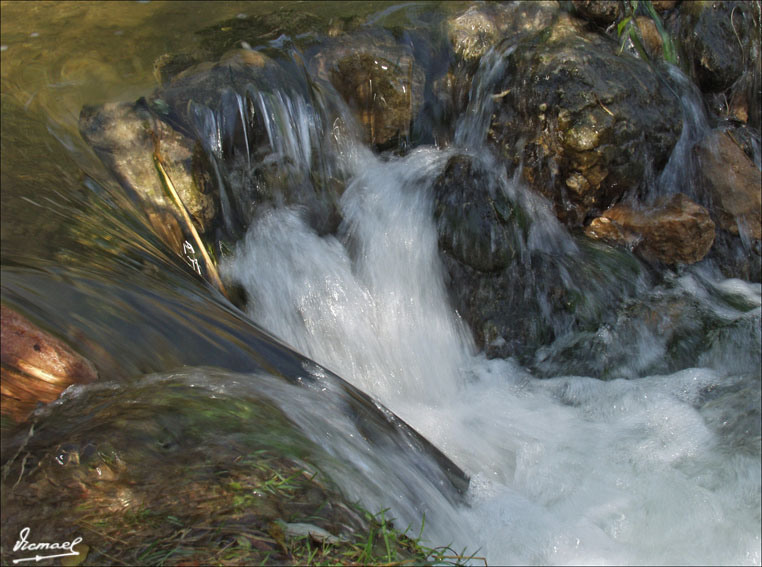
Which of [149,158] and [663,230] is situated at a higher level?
[149,158]

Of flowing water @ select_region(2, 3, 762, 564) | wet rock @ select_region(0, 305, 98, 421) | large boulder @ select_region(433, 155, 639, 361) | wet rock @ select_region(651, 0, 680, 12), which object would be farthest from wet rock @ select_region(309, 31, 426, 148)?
wet rock @ select_region(0, 305, 98, 421)

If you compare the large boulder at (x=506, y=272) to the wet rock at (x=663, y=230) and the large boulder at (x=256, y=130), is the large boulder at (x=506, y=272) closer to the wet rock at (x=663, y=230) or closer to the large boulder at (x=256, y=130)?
the wet rock at (x=663, y=230)

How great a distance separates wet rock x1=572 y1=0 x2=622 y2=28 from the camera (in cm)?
546

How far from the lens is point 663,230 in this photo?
4.75m

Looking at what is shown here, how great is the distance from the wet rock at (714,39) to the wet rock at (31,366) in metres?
5.60

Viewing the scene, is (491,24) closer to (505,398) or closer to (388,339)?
(388,339)

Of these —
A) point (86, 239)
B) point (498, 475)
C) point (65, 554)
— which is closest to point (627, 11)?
point (498, 475)

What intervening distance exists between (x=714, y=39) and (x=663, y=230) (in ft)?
7.28

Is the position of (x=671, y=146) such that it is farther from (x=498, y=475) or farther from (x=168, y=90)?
(x=168, y=90)

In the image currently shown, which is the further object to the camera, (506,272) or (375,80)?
(375,80)

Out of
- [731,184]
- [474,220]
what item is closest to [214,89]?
[474,220]

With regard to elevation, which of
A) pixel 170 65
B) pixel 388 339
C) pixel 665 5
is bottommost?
pixel 388 339

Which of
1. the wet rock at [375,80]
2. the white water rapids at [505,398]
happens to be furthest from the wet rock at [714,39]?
the wet rock at [375,80]

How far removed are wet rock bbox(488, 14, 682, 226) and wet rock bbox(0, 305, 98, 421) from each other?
3530mm
